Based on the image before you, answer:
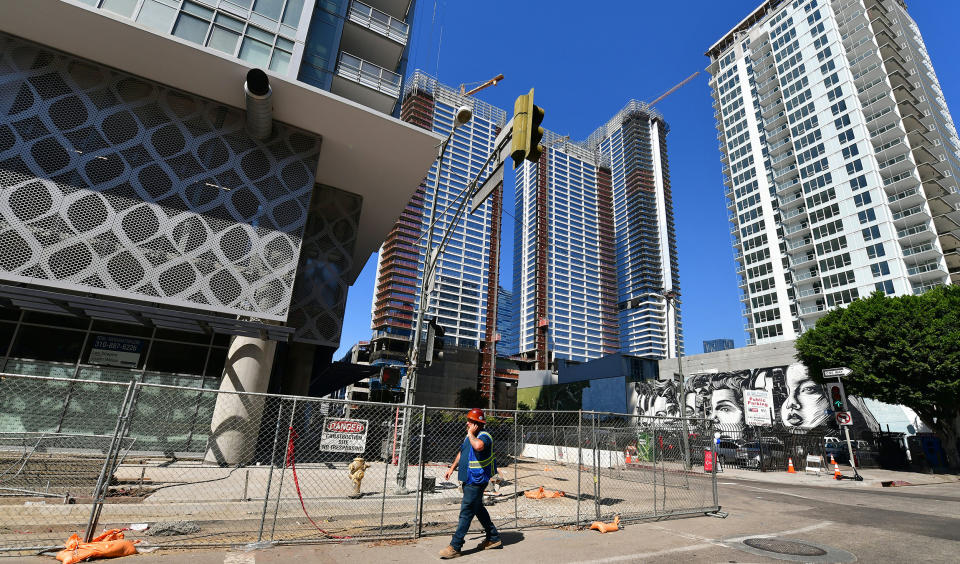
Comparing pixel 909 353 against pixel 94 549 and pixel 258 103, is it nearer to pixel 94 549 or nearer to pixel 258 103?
pixel 94 549

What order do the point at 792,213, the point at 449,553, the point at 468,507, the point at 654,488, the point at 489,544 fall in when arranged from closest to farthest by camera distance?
the point at 449,553 → the point at 468,507 → the point at 489,544 → the point at 654,488 → the point at 792,213

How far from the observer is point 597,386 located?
60.0 meters

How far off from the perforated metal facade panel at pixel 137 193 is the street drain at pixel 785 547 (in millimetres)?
13752

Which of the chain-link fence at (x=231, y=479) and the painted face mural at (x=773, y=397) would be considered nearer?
the chain-link fence at (x=231, y=479)

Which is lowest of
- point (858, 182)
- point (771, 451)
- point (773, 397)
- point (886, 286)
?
point (771, 451)

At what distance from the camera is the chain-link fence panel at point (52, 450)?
6.48 meters

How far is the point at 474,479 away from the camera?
5676 millimetres

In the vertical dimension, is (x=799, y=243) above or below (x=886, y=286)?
above

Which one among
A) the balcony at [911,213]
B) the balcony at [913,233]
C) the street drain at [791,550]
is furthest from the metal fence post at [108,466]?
the balcony at [911,213]

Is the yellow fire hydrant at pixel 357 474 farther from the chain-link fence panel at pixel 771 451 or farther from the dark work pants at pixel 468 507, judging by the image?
the chain-link fence panel at pixel 771 451

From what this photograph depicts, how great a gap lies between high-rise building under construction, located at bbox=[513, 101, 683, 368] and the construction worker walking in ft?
453

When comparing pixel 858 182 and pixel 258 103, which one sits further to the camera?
pixel 858 182

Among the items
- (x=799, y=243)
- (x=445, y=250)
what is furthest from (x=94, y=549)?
(x=445, y=250)

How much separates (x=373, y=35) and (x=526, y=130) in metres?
14.8
